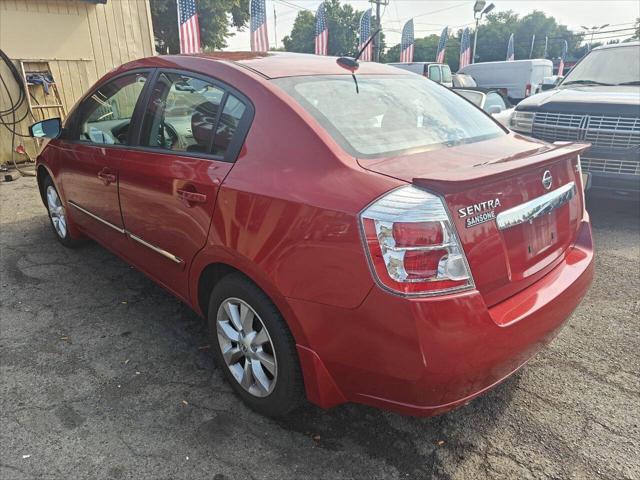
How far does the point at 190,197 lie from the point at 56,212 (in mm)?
2731

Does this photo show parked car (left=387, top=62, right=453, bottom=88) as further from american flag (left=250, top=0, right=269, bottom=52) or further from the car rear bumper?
the car rear bumper

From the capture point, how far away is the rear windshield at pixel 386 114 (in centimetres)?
214

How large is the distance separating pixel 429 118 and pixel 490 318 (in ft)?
3.83

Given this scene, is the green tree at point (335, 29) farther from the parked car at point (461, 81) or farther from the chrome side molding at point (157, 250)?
the chrome side molding at point (157, 250)

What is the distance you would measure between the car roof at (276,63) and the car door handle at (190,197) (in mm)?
664

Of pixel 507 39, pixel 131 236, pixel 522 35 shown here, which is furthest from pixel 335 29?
pixel 131 236

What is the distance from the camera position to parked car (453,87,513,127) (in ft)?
21.3

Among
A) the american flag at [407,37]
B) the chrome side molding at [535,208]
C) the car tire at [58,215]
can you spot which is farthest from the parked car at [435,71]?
the chrome side molding at [535,208]

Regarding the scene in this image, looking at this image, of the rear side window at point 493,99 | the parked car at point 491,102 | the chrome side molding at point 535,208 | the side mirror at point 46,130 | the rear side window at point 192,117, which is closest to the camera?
the chrome side molding at point 535,208

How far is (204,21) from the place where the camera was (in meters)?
32.4

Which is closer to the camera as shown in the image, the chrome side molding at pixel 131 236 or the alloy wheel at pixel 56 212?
the chrome side molding at pixel 131 236

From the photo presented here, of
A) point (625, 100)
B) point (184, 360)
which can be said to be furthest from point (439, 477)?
point (625, 100)

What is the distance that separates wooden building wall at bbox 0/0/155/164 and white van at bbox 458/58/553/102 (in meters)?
14.8

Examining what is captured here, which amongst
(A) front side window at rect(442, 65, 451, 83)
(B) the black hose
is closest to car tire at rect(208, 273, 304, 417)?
(B) the black hose
